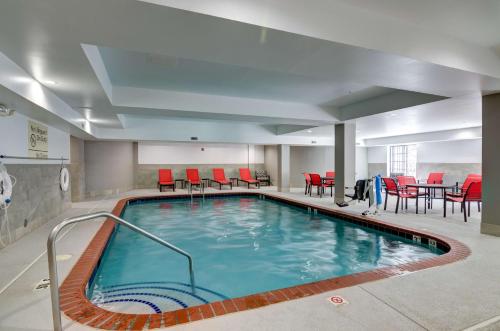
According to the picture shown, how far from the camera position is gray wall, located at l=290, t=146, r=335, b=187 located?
486 inches

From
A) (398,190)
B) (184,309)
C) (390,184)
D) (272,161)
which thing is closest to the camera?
(184,309)

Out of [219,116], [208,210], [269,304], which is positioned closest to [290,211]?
[208,210]

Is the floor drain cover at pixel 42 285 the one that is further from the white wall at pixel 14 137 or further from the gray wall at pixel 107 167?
the gray wall at pixel 107 167

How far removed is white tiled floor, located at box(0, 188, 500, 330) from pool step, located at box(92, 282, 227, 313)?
467 mm

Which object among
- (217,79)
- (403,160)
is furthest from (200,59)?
(403,160)

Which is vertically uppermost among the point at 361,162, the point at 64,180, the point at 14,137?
the point at 14,137

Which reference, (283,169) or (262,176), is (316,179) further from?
(262,176)

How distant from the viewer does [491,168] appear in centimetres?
393

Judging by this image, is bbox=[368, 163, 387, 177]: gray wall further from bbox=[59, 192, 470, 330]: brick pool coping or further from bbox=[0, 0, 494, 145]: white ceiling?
bbox=[59, 192, 470, 330]: brick pool coping

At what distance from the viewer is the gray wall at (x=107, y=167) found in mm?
8875

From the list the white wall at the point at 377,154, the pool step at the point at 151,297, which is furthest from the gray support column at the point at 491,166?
the white wall at the point at 377,154

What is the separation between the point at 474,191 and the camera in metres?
4.86

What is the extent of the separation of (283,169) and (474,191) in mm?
6253

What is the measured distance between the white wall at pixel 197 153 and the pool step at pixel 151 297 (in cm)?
835
